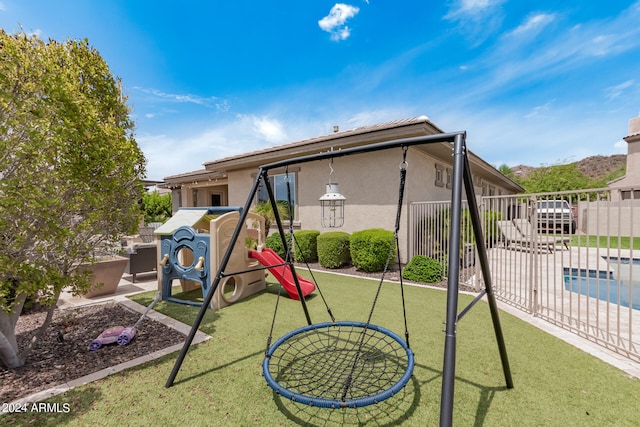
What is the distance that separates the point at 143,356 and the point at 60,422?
931 mm

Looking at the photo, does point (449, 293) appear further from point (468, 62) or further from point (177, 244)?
point (468, 62)

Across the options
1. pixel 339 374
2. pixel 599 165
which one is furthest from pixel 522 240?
pixel 599 165

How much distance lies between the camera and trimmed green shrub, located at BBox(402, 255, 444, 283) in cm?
618

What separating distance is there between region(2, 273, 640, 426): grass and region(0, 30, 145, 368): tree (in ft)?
3.87

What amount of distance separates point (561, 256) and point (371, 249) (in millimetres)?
3798

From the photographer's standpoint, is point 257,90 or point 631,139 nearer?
point 257,90

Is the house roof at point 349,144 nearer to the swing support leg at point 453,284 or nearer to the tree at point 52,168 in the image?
the swing support leg at point 453,284

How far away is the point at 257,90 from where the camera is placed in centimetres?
1180

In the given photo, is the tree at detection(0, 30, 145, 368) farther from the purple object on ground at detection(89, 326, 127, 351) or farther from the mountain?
Result: the mountain

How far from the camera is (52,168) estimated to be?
101 inches

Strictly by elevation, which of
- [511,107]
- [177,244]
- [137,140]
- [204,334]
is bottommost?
[204,334]

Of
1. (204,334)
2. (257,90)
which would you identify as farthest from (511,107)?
(204,334)

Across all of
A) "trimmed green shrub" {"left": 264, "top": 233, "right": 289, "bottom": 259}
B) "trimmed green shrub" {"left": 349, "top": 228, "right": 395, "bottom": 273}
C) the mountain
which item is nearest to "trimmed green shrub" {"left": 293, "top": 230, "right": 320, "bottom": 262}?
"trimmed green shrub" {"left": 264, "top": 233, "right": 289, "bottom": 259}

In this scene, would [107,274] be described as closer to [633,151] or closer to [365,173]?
[365,173]
